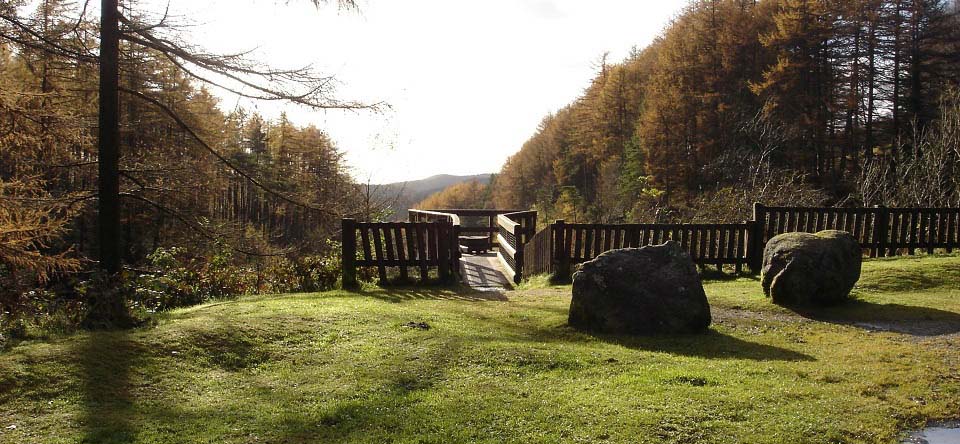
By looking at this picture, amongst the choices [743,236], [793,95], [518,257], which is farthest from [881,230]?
[793,95]

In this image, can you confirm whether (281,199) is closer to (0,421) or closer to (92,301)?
(92,301)

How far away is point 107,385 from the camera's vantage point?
543cm

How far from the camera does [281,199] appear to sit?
10.5 metres

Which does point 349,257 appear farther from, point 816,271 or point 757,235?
point 757,235

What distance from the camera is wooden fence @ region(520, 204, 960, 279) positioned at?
1321 centimetres

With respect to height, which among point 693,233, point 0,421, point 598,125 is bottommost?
point 0,421

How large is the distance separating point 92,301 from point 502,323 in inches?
212

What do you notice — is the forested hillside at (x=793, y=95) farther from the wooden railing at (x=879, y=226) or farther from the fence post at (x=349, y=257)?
the fence post at (x=349, y=257)

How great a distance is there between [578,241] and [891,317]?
233 inches

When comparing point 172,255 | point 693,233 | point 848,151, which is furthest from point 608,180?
point 172,255

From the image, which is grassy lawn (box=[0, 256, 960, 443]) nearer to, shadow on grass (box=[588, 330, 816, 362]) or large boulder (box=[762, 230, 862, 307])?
shadow on grass (box=[588, 330, 816, 362])

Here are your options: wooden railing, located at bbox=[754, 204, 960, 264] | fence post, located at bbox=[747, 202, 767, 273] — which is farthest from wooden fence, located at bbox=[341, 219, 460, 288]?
wooden railing, located at bbox=[754, 204, 960, 264]

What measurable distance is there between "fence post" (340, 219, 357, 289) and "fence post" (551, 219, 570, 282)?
4287 millimetres

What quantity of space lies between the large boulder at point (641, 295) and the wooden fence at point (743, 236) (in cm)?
489
